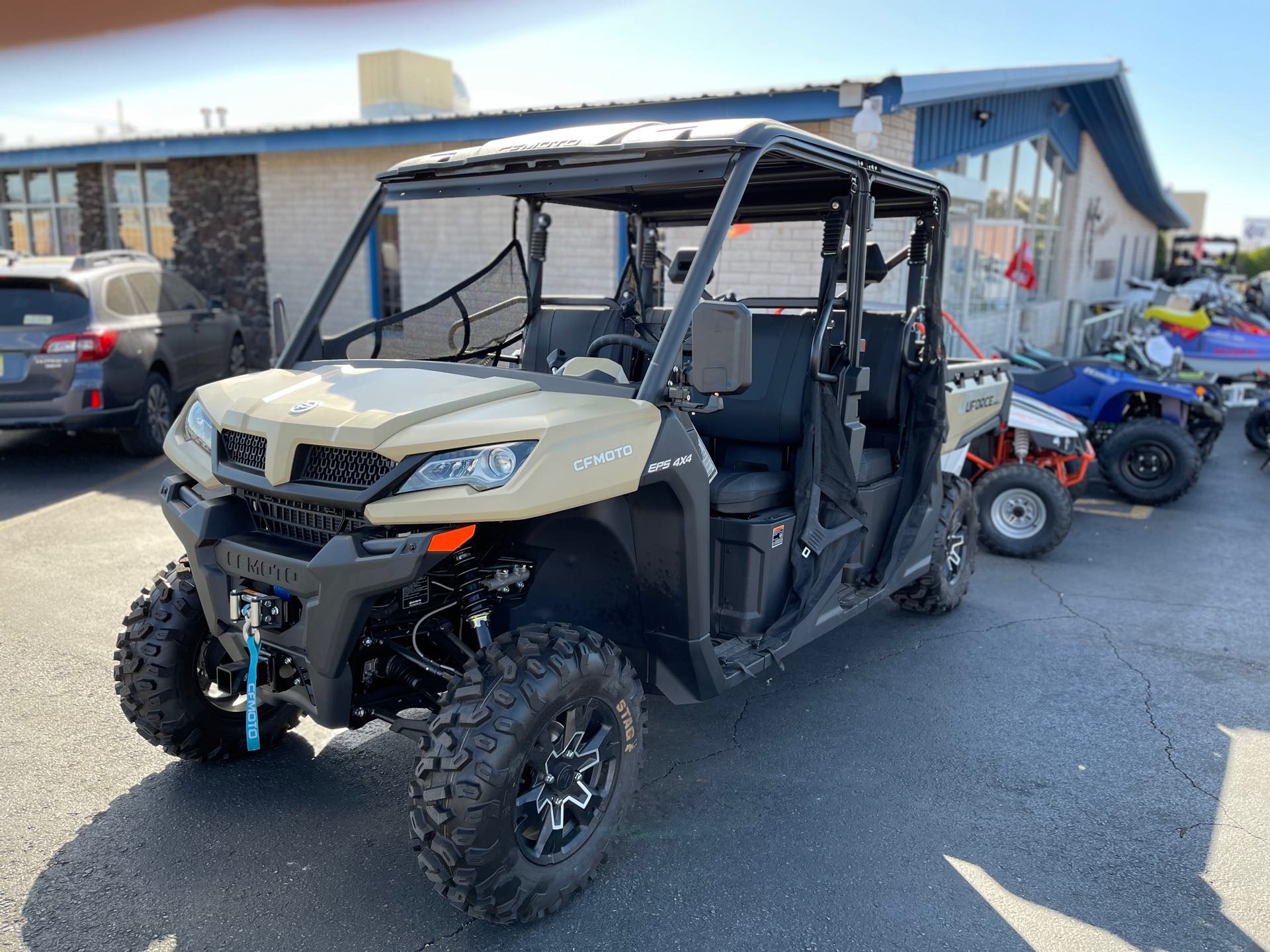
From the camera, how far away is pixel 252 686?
2.93m

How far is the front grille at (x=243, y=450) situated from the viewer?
2961mm

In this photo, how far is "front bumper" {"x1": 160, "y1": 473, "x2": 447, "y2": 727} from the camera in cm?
261

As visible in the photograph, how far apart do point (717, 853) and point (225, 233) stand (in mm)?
14290

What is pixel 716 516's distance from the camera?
3676mm

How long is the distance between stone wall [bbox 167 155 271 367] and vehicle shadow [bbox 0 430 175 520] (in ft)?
16.3

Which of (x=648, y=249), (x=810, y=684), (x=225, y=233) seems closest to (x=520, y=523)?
(x=810, y=684)

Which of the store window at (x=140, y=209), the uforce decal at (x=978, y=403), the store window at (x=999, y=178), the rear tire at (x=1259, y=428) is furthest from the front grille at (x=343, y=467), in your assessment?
the store window at (x=140, y=209)

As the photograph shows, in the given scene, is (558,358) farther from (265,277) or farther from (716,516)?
(265,277)

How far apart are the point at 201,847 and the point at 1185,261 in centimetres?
3882

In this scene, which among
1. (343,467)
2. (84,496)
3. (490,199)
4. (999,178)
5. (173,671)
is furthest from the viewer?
(999,178)

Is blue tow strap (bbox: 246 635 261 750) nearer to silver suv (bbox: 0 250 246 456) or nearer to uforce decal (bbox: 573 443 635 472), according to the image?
uforce decal (bbox: 573 443 635 472)

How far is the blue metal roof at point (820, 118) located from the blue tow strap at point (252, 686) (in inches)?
293

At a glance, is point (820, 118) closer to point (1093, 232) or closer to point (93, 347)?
point (93, 347)

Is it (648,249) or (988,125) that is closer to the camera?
(648,249)
